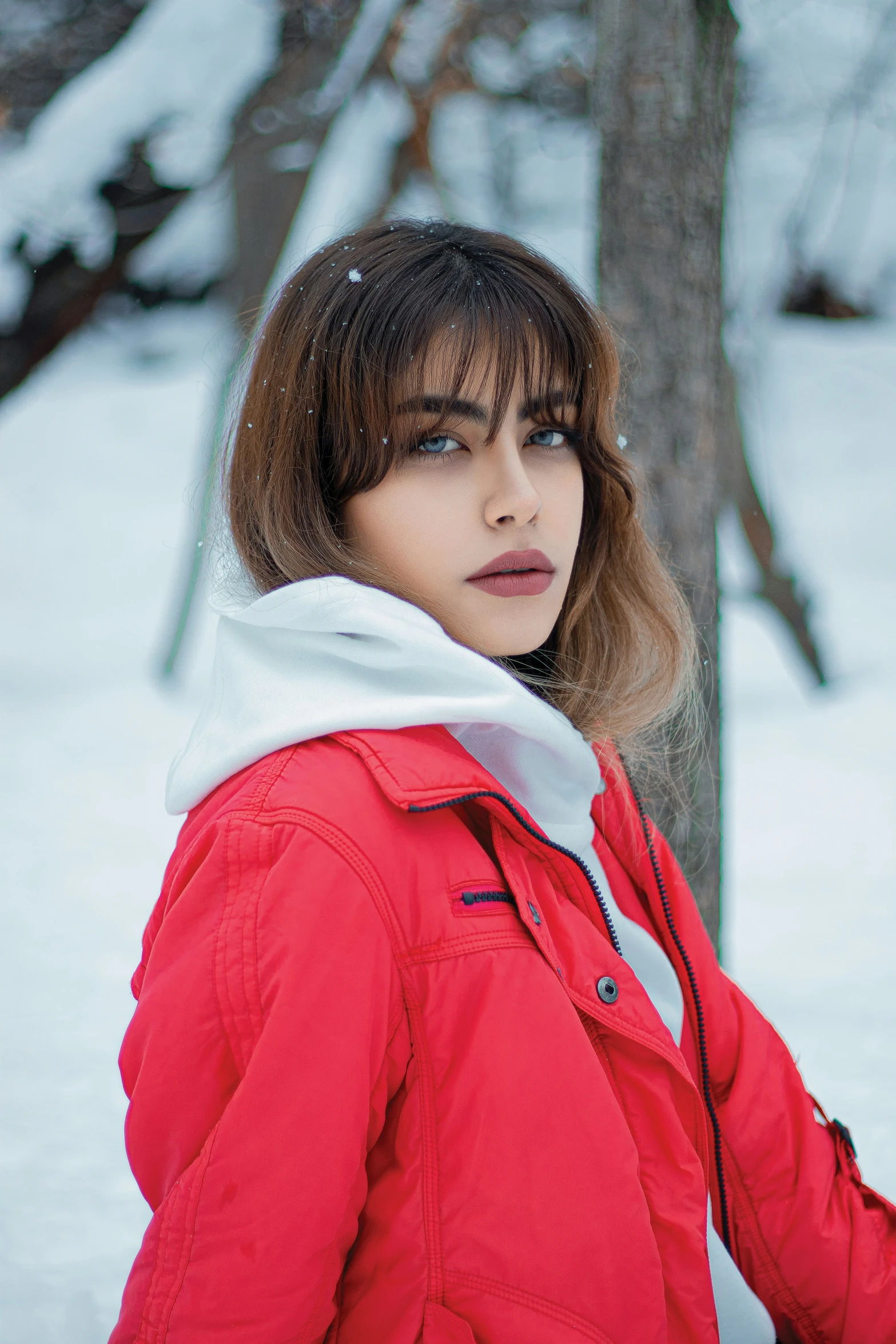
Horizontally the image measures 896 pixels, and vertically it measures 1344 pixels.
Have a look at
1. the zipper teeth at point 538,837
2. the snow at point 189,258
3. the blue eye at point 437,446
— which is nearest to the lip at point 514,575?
the blue eye at point 437,446

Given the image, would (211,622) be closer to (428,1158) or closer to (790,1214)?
(790,1214)

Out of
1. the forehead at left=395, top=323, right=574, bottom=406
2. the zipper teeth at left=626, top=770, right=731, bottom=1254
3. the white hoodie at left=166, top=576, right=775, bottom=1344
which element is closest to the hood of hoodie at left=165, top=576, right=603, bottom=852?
the white hoodie at left=166, top=576, right=775, bottom=1344

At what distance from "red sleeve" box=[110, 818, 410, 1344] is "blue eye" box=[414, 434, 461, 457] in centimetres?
43

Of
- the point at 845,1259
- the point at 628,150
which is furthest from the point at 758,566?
the point at 845,1259

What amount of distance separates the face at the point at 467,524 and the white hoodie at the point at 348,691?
0.08 meters

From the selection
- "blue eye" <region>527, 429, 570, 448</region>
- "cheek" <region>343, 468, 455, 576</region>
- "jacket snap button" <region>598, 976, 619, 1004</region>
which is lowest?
"jacket snap button" <region>598, 976, 619, 1004</region>

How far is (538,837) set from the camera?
996 mm

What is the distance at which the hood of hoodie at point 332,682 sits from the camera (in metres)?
0.95

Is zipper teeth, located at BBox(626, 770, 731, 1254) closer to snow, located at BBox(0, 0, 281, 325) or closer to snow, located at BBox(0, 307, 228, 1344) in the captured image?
snow, located at BBox(0, 307, 228, 1344)

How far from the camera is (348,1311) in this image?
0.90 m

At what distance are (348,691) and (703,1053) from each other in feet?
2.13

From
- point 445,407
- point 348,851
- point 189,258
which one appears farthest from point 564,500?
point 189,258

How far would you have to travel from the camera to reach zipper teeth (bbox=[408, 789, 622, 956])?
92 centimetres

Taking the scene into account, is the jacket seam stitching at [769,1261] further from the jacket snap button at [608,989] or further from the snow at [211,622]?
the snow at [211,622]
